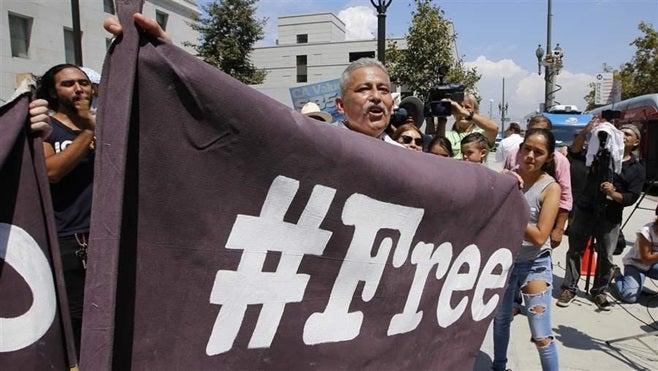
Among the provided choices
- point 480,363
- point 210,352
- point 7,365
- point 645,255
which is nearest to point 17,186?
point 7,365

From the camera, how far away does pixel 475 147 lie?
3.48 meters

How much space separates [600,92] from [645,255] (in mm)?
3644

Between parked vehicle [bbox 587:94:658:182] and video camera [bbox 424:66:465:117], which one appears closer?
video camera [bbox 424:66:465:117]

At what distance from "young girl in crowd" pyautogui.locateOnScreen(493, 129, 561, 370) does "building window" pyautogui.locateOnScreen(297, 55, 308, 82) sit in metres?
43.4

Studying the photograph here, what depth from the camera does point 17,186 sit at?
1337 mm

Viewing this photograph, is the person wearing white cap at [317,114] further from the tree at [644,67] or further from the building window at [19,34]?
the tree at [644,67]

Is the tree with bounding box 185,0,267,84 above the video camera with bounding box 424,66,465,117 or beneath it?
above

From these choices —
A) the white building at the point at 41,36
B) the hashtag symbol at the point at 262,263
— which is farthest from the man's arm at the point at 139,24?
the white building at the point at 41,36

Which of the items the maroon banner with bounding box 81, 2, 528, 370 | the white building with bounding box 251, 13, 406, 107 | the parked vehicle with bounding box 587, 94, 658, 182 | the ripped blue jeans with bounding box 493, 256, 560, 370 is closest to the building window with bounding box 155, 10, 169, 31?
the white building with bounding box 251, 13, 406, 107

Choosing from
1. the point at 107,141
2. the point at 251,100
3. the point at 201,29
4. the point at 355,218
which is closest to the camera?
the point at 107,141

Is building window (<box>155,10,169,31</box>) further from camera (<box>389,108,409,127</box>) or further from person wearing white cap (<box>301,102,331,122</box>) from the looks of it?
camera (<box>389,108,409,127</box>)

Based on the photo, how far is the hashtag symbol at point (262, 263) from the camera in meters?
1.26

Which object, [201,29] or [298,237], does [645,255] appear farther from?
[201,29]

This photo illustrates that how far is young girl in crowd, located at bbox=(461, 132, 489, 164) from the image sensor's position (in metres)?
3.48
